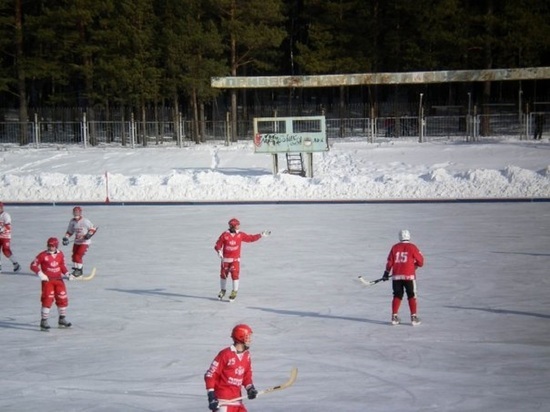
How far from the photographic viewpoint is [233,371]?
8.48m

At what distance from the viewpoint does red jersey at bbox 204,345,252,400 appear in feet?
27.7

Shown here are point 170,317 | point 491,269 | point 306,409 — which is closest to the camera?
point 306,409

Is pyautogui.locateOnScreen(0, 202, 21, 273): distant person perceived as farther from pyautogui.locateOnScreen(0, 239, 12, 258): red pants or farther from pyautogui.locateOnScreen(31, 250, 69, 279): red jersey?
pyautogui.locateOnScreen(31, 250, 69, 279): red jersey

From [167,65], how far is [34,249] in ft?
125

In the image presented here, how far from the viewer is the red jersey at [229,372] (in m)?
8.45

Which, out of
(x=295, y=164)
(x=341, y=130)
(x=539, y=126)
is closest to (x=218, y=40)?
(x=341, y=130)

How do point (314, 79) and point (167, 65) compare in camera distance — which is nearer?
point (314, 79)

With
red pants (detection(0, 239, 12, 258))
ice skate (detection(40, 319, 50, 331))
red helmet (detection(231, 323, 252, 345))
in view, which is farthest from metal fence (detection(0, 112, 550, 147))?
red helmet (detection(231, 323, 252, 345))

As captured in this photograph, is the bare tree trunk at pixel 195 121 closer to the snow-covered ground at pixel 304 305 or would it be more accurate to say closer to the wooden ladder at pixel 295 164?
the wooden ladder at pixel 295 164

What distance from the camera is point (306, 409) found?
427 inches

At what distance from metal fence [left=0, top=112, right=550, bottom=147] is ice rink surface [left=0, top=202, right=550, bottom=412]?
88.4ft

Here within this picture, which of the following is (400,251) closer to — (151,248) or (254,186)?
(151,248)

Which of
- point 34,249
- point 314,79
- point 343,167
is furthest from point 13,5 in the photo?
point 34,249

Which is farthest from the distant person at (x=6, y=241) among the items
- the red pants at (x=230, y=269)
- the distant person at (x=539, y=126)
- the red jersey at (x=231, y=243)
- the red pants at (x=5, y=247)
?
the distant person at (x=539, y=126)
